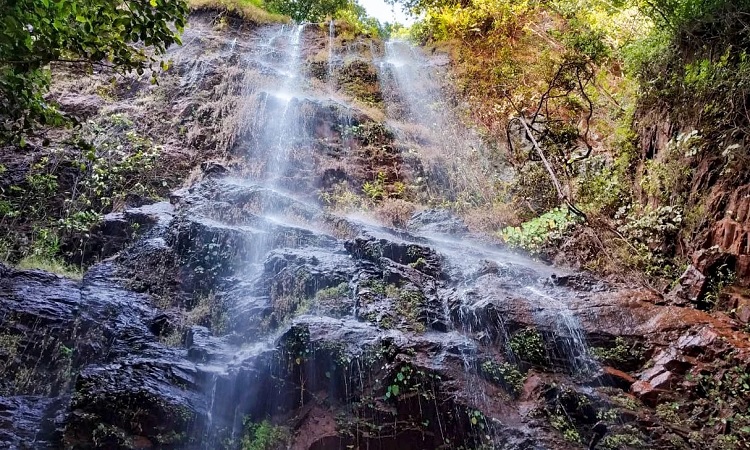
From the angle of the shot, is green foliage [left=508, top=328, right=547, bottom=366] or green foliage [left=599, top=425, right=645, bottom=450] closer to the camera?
green foliage [left=599, top=425, right=645, bottom=450]

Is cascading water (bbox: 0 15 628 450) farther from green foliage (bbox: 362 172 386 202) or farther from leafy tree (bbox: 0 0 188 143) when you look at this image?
leafy tree (bbox: 0 0 188 143)

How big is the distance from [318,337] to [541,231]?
484 cm

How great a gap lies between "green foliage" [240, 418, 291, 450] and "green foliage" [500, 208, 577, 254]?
5279 millimetres

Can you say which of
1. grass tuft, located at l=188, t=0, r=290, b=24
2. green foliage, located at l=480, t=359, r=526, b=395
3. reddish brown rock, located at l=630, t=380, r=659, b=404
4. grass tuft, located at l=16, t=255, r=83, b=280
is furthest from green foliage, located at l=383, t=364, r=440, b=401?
grass tuft, located at l=188, t=0, r=290, b=24

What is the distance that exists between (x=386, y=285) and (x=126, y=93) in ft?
31.3

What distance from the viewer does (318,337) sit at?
5562mm

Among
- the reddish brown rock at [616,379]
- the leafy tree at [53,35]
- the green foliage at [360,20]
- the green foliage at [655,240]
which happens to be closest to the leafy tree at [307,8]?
the green foliage at [360,20]

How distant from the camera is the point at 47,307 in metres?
6.11

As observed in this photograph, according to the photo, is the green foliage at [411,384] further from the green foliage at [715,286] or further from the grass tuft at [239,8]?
the grass tuft at [239,8]

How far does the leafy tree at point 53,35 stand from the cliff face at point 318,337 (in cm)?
186

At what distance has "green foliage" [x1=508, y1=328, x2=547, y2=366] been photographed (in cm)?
562

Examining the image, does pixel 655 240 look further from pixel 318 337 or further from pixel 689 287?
pixel 318 337

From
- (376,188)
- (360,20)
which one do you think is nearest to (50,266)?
(376,188)

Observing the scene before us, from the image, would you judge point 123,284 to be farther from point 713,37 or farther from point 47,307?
point 713,37
